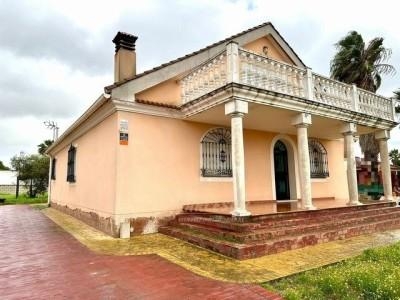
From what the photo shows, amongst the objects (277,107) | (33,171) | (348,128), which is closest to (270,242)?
(277,107)

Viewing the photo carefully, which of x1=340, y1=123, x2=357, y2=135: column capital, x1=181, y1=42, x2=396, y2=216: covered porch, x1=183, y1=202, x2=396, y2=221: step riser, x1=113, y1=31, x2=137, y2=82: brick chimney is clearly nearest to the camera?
x1=183, y1=202, x2=396, y2=221: step riser

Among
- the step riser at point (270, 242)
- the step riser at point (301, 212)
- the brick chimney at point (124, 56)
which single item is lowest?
the step riser at point (270, 242)

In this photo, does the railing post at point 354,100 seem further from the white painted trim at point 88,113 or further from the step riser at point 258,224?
the white painted trim at point 88,113

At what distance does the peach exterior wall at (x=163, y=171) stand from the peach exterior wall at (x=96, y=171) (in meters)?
0.40

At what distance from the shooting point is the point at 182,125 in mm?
8938

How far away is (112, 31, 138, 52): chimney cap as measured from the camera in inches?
358

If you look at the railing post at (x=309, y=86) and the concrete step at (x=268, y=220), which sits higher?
the railing post at (x=309, y=86)

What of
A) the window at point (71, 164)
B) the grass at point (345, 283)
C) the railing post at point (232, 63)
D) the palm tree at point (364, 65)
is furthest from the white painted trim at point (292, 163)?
the palm tree at point (364, 65)

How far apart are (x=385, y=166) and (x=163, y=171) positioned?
336 inches

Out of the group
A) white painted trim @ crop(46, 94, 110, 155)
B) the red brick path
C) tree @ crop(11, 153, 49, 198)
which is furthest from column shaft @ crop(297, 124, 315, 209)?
A: tree @ crop(11, 153, 49, 198)

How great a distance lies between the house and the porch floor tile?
0.85 metres

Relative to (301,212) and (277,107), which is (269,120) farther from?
(301,212)

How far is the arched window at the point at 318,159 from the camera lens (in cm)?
1240

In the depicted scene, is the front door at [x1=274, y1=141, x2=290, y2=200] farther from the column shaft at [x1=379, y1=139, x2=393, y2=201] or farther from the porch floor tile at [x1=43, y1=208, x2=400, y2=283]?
the porch floor tile at [x1=43, y1=208, x2=400, y2=283]
